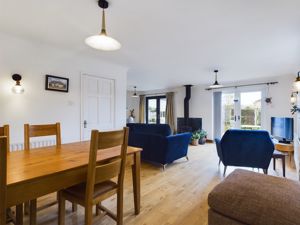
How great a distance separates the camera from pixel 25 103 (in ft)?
9.76

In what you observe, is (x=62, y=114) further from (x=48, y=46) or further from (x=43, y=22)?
(x=43, y=22)

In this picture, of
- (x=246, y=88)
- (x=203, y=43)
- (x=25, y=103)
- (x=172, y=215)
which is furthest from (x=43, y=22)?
(x=246, y=88)

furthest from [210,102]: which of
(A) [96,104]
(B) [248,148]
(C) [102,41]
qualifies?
(C) [102,41]

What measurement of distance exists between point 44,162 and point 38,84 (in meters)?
2.24

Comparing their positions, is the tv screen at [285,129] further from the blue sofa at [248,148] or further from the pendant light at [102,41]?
the pendant light at [102,41]

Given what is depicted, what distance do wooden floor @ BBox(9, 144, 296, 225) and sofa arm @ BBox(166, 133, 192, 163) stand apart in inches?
9.0

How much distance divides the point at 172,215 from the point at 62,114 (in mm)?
2689

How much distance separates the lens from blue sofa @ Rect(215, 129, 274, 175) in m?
2.97

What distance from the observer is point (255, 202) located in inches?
49.3

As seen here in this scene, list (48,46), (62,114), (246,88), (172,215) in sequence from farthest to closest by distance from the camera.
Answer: (246,88) < (62,114) < (48,46) < (172,215)

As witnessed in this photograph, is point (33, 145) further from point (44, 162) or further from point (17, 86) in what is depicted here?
point (44, 162)

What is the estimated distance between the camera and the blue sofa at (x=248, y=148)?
2968 mm

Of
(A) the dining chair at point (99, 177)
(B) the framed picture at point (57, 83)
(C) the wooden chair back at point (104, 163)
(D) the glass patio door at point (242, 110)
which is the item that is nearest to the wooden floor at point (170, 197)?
(A) the dining chair at point (99, 177)

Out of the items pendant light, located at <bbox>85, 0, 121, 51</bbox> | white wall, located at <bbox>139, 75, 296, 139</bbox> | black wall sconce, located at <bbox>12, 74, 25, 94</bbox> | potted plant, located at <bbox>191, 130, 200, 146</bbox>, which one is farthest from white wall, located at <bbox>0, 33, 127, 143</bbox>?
white wall, located at <bbox>139, 75, 296, 139</bbox>
